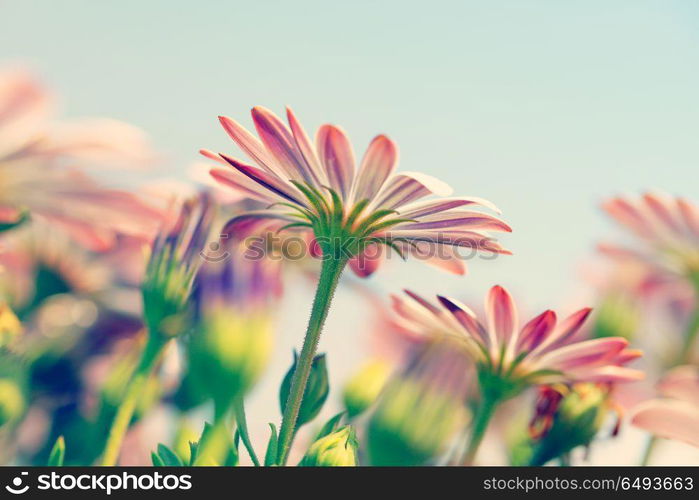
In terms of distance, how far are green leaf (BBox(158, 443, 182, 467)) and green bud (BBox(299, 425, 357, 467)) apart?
67 millimetres

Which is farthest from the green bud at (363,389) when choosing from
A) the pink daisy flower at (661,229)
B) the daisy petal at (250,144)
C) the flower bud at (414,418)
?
the pink daisy flower at (661,229)

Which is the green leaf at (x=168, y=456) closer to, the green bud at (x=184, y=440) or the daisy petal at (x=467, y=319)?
the green bud at (x=184, y=440)

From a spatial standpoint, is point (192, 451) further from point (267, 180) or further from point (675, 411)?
point (675, 411)

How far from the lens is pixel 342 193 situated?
0.32m

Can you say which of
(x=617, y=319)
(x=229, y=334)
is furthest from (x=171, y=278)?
(x=617, y=319)

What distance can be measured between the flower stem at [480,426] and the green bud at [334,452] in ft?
0.23

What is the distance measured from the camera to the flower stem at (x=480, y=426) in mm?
330

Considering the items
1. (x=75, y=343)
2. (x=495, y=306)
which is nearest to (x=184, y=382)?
(x=75, y=343)

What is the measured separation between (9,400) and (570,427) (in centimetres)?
28

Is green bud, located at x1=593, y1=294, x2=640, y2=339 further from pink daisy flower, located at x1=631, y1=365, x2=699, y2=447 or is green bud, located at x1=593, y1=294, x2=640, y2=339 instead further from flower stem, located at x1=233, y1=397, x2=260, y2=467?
flower stem, located at x1=233, y1=397, x2=260, y2=467
